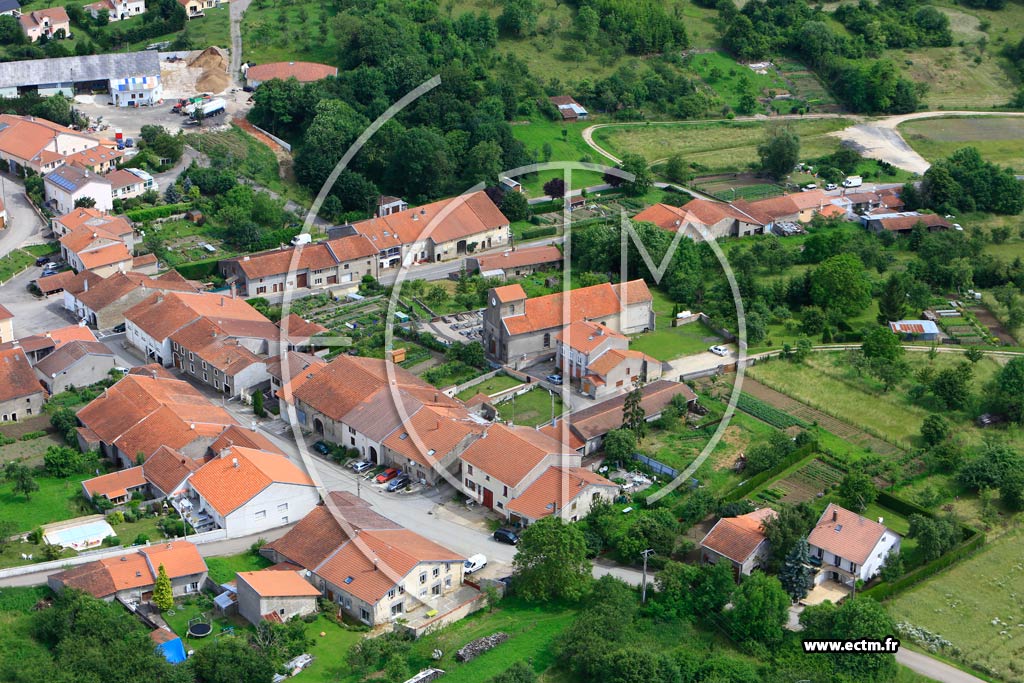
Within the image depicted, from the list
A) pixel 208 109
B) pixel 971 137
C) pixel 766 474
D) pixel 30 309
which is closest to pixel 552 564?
pixel 766 474

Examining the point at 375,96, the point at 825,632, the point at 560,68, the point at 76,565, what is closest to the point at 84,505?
the point at 76,565

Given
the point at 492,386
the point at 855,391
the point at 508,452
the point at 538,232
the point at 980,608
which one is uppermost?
the point at 508,452

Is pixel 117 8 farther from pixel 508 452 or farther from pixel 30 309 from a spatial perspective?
pixel 508 452

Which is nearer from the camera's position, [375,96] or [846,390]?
[846,390]

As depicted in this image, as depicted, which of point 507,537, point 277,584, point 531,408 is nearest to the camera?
point 277,584

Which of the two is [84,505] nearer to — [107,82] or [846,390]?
[846,390]

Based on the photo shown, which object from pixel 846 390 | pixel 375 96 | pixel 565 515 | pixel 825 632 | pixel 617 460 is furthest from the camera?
pixel 375 96

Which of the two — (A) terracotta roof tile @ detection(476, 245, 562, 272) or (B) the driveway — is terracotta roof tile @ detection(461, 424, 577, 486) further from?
(B) the driveway

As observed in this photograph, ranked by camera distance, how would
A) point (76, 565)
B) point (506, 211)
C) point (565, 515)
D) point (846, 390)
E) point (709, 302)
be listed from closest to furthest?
point (76, 565) → point (565, 515) → point (846, 390) → point (709, 302) → point (506, 211)
